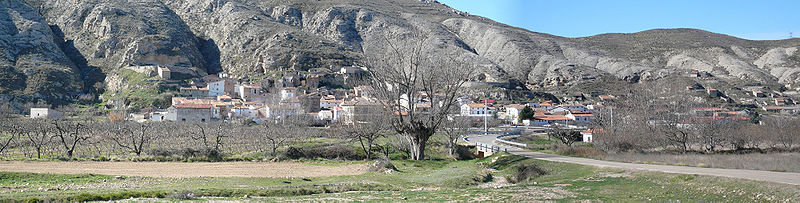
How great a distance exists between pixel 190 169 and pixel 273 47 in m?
111

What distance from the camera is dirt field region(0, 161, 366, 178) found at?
2520 cm

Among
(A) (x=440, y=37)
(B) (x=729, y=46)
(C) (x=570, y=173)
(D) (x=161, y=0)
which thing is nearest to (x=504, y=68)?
(A) (x=440, y=37)

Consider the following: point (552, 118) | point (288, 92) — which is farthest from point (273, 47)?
point (552, 118)

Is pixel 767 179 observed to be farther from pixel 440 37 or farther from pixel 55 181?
pixel 440 37

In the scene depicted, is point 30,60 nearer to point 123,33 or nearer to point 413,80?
point 123,33

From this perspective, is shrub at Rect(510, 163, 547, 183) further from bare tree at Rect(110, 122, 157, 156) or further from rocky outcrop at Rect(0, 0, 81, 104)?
rocky outcrop at Rect(0, 0, 81, 104)

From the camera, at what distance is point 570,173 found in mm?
21141

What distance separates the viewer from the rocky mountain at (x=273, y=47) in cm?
11594

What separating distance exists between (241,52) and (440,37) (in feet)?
199

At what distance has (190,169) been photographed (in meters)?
27.7

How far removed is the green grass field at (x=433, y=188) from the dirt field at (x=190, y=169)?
218 cm

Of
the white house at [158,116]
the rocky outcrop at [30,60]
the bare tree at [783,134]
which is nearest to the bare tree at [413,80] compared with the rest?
the bare tree at [783,134]

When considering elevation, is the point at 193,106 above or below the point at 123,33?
below

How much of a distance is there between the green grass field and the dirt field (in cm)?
218
